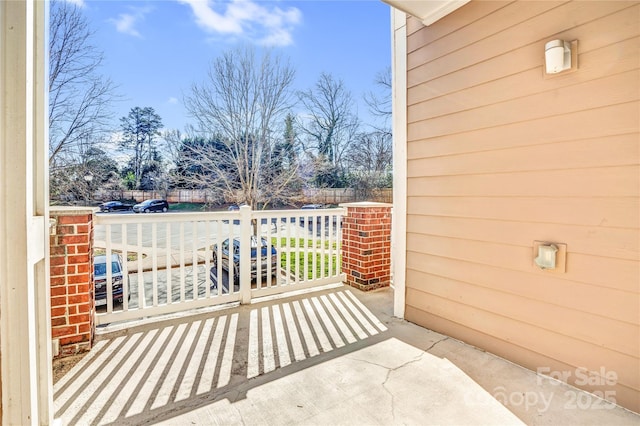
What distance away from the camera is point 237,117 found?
9203 millimetres

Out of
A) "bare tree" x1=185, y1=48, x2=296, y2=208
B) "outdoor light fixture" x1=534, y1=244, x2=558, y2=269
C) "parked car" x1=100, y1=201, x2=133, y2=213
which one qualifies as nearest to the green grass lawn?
"outdoor light fixture" x1=534, y1=244, x2=558, y2=269

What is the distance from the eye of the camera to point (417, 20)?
2.65 metres

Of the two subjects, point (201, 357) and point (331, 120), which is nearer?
point (201, 357)

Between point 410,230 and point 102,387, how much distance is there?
2.48 meters

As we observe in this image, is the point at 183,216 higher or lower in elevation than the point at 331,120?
lower

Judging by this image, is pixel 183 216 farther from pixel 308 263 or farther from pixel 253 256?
pixel 308 263

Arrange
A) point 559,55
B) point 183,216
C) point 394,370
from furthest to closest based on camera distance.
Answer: point 183,216 < point 394,370 < point 559,55

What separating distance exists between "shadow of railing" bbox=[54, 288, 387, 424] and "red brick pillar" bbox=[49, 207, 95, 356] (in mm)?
182

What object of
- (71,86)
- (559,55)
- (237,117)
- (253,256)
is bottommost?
(253,256)

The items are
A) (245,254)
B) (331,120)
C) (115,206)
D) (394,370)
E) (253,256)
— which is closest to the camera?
(394,370)

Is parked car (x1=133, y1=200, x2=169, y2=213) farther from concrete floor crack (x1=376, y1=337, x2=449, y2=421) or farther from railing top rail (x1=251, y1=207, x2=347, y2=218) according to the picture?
concrete floor crack (x1=376, y1=337, x2=449, y2=421)

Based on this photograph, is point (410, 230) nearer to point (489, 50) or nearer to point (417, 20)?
point (489, 50)

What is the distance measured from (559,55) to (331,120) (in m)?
13.6

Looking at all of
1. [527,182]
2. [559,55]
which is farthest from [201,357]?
[559,55]
